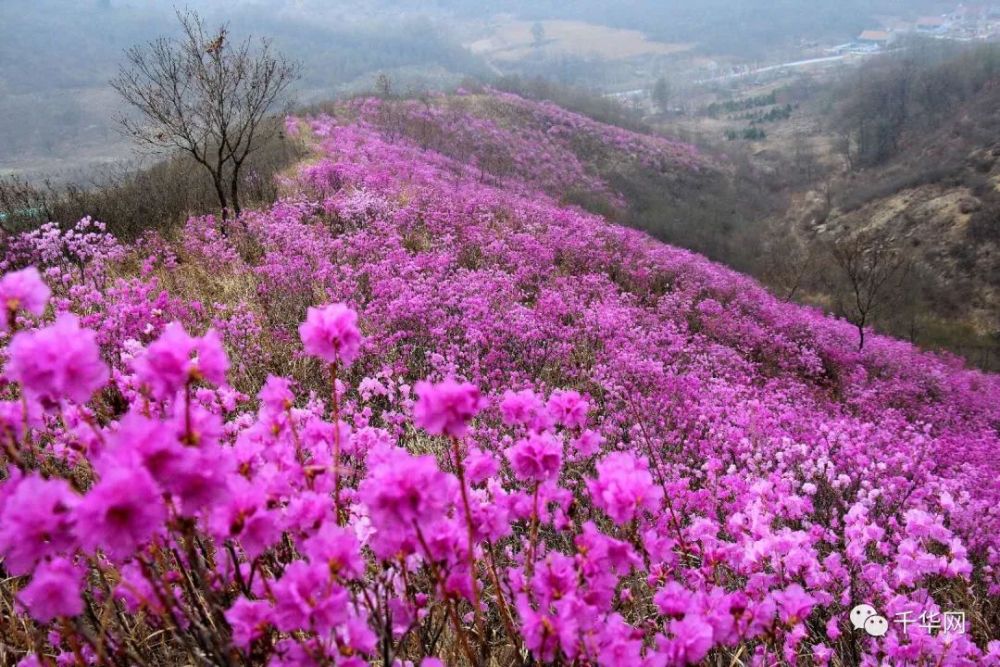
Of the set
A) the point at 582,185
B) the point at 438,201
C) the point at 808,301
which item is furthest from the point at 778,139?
the point at 438,201

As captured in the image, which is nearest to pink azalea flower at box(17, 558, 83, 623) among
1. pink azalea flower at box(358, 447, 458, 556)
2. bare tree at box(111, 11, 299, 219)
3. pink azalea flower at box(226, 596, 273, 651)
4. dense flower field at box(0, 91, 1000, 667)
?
dense flower field at box(0, 91, 1000, 667)

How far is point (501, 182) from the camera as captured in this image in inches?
908

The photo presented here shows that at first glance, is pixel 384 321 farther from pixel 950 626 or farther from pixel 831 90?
pixel 831 90

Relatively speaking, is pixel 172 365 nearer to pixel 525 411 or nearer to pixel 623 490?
pixel 525 411

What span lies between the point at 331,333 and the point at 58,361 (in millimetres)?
546

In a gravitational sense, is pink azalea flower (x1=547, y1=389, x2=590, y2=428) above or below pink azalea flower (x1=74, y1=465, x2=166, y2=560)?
below

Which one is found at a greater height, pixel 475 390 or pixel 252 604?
pixel 475 390

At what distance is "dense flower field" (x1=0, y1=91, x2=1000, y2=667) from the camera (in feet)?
3.71

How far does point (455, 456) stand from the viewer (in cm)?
142

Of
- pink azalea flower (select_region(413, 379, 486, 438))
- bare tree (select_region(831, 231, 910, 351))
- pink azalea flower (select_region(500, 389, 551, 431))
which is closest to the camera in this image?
pink azalea flower (select_region(413, 379, 486, 438))

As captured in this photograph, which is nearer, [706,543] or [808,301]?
[706,543]

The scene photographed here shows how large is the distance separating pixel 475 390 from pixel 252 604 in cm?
72

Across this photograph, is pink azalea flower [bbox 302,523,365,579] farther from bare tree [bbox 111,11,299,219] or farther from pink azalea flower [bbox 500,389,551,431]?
bare tree [bbox 111,11,299,219]

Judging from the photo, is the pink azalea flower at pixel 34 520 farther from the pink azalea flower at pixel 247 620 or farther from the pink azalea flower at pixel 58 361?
the pink azalea flower at pixel 247 620
